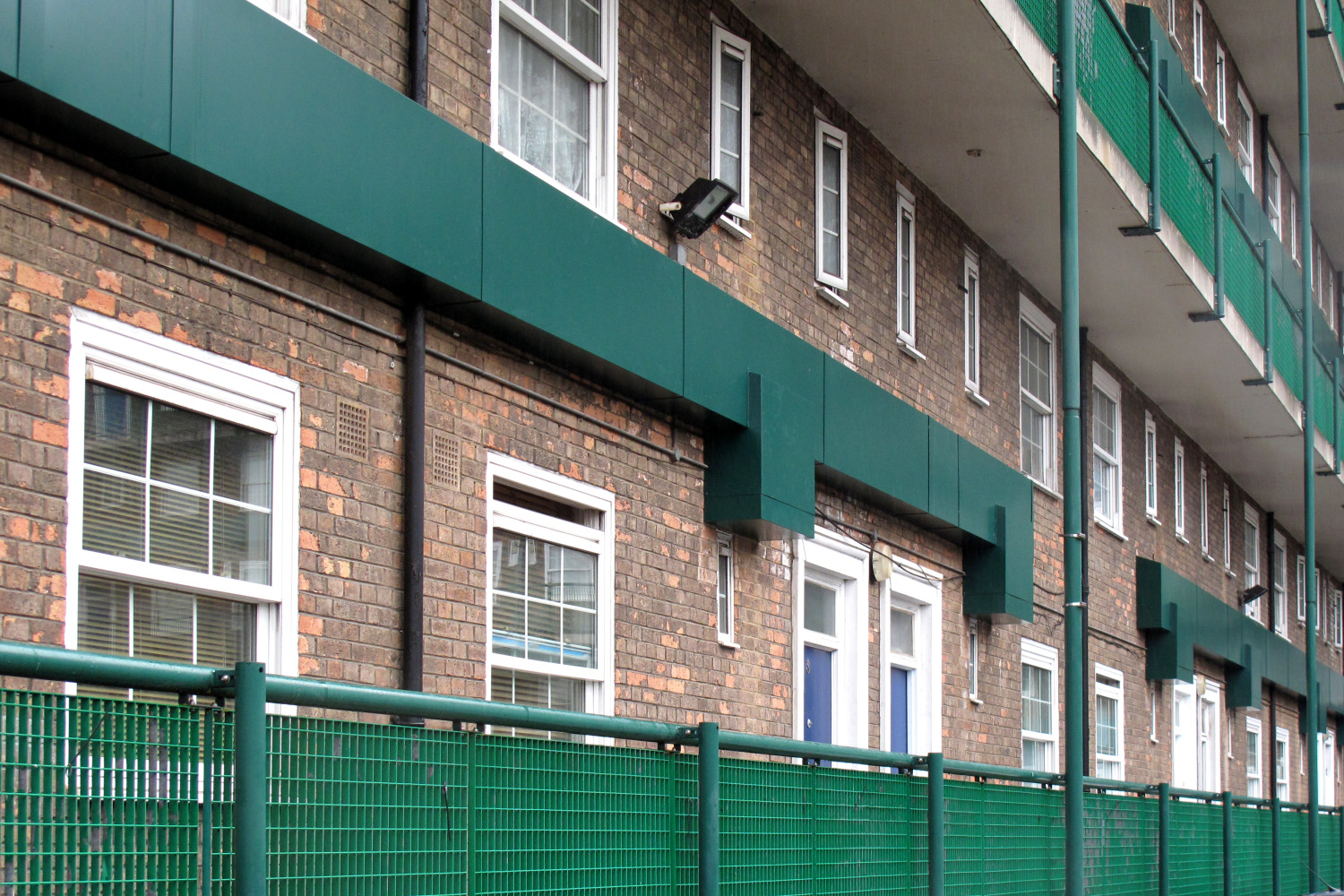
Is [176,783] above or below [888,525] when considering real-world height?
below

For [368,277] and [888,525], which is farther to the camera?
[888,525]

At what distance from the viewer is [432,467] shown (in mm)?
7988

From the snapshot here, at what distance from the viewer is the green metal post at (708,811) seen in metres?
6.57

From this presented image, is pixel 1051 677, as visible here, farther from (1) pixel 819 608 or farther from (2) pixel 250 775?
(2) pixel 250 775

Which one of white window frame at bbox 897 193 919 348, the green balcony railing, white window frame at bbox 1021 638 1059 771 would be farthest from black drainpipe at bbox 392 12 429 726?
white window frame at bbox 1021 638 1059 771

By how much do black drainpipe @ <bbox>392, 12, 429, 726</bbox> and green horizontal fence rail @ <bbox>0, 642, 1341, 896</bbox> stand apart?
1.42 meters

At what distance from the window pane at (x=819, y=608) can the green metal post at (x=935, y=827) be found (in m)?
3.11

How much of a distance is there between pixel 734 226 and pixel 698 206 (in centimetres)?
85

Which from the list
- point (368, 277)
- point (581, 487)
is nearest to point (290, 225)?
point (368, 277)

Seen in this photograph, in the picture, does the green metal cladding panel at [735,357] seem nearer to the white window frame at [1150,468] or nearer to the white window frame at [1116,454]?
the white window frame at [1116,454]

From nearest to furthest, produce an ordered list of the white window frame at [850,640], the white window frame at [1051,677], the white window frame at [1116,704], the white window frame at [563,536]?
the white window frame at [563,536]
the white window frame at [850,640]
the white window frame at [1051,677]
the white window frame at [1116,704]

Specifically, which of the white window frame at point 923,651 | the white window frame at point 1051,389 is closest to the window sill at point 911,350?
the white window frame at point 923,651

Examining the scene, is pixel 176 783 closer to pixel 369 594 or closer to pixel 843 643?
pixel 369 594

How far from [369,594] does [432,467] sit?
793 mm
